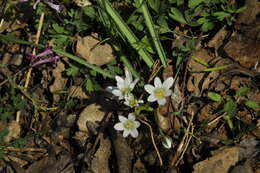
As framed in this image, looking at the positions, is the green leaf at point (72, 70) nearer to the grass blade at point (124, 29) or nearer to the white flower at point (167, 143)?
the grass blade at point (124, 29)

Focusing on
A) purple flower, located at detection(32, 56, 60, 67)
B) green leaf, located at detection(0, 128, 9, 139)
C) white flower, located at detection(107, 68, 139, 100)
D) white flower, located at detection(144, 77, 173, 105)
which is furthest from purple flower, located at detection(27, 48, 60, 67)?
white flower, located at detection(144, 77, 173, 105)

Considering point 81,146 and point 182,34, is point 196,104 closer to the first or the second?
point 182,34

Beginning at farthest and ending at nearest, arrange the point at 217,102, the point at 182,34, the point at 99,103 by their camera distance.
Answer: the point at 99,103 < the point at 182,34 < the point at 217,102

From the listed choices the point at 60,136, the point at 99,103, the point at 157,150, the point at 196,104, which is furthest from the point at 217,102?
the point at 60,136

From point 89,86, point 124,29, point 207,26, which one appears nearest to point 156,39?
point 124,29

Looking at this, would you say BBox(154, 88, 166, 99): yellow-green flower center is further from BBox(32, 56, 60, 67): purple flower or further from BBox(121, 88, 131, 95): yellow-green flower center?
BBox(32, 56, 60, 67): purple flower

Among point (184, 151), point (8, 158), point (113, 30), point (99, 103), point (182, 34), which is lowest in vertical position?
point (184, 151)

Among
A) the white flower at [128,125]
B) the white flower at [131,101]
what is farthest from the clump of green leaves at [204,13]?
the white flower at [128,125]

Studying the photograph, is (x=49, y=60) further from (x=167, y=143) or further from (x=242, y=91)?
(x=242, y=91)
